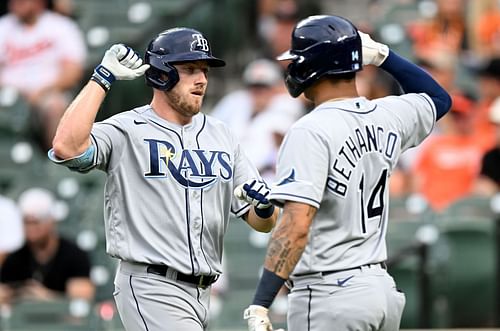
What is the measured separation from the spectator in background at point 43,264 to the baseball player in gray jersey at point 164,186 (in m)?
3.43

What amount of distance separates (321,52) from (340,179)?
0.50 meters

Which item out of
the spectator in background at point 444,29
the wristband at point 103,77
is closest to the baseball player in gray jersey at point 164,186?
the wristband at point 103,77

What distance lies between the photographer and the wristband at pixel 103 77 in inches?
200

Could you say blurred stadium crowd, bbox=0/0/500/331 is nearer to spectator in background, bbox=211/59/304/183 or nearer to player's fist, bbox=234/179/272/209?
spectator in background, bbox=211/59/304/183

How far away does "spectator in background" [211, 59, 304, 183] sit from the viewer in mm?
9312

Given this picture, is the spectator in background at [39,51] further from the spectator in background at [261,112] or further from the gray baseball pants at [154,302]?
the gray baseball pants at [154,302]

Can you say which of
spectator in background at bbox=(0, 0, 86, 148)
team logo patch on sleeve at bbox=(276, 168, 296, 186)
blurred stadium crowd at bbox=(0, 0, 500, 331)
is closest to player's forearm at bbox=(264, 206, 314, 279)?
team logo patch on sleeve at bbox=(276, 168, 296, 186)

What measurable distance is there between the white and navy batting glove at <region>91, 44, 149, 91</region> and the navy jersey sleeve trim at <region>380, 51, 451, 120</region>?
1.06 metres

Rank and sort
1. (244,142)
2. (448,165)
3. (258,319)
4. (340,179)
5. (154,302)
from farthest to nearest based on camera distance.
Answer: (244,142)
(448,165)
(154,302)
(340,179)
(258,319)

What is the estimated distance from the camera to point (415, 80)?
209 inches

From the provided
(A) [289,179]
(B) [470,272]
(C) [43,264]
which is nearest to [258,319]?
(A) [289,179]

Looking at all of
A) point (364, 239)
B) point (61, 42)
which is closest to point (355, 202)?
point (364, 239)

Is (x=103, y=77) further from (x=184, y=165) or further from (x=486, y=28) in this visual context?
(x=486, y=28)

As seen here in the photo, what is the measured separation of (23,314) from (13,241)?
0.82m
